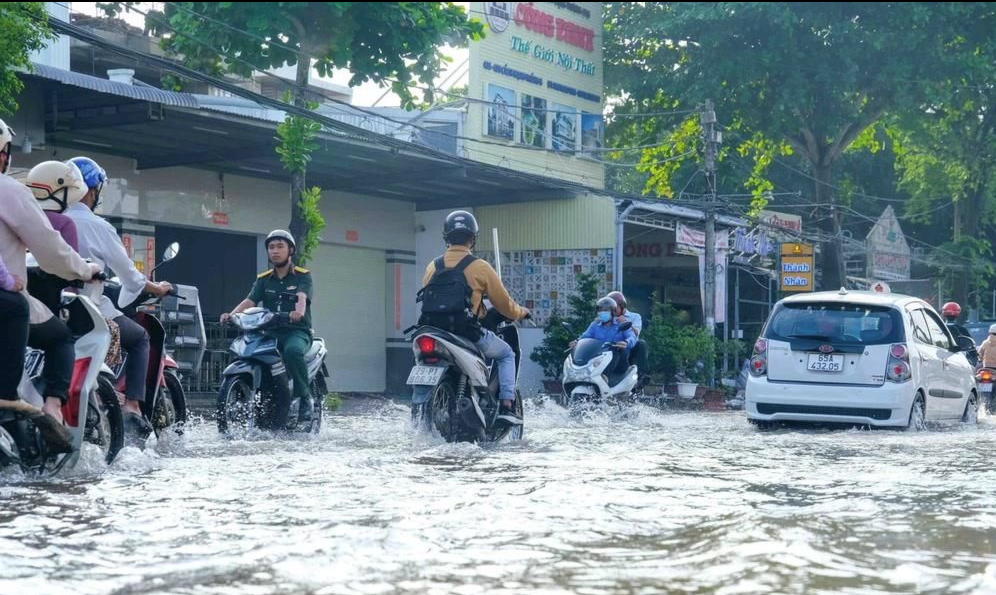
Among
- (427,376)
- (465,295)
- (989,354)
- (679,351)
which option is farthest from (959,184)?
(427,376)

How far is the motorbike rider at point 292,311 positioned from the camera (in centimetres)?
1041

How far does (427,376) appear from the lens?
9570 mm

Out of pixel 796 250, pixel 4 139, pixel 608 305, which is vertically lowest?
pixel 608 305

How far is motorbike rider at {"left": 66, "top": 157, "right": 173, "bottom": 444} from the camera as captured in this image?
782cm

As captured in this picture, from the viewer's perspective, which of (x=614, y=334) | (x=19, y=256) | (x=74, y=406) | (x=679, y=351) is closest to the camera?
(x=19, y=256)

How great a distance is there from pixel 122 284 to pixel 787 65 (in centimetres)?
435

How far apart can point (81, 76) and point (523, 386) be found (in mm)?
11771

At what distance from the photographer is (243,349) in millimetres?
10188

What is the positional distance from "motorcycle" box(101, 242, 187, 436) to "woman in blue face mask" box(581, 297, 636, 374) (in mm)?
7325

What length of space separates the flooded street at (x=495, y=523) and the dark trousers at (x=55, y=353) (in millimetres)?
460

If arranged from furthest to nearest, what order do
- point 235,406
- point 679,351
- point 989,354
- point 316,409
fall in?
1. point 679,351
2. point 989,354
3. point 316,409
4. point 235,406

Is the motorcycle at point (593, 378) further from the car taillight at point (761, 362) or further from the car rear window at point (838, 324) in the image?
the car rear window at point (838, 324)

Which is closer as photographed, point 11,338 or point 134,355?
point 11,338

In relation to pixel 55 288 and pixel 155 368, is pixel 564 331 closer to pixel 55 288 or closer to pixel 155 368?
pixel 155 368
